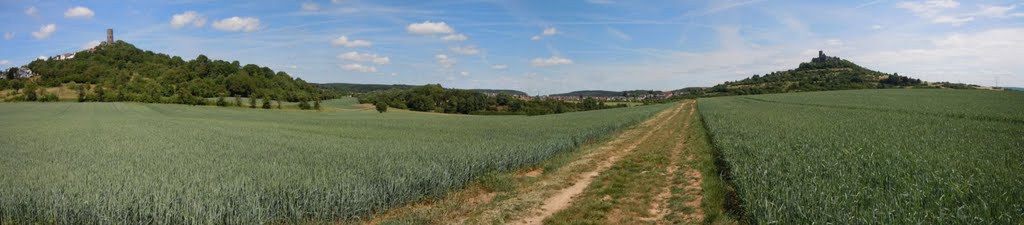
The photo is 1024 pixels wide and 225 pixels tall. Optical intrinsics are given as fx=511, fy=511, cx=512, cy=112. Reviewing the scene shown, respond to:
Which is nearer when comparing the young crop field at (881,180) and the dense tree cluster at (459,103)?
the young crop field at (881,180)

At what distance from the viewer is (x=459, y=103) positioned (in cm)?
11825

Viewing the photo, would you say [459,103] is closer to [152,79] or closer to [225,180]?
[152,79]

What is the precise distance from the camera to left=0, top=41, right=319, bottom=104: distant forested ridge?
94938mm

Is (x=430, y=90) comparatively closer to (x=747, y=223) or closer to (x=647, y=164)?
(x=647, y=164)

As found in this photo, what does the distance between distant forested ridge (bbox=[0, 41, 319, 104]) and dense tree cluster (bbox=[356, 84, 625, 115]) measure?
65.0 ft

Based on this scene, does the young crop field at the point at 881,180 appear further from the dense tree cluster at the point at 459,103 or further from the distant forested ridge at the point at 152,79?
the distant forested ridge at the point at 152,79

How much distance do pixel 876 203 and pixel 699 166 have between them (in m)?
9.08

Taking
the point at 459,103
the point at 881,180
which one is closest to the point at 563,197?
the point at 881,180

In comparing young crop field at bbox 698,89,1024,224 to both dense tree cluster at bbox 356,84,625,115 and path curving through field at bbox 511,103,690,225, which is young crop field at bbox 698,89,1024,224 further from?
dense tree cluster at bbox 356,84,625,115

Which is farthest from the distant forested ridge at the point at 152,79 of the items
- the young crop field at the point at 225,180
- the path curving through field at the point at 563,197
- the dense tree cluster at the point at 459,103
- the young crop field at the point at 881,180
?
the young crop field at the point at 881,180

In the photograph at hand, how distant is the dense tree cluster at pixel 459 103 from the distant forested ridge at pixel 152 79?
19.8 metres

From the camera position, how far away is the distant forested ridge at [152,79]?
311ft

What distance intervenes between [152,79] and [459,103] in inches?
2530

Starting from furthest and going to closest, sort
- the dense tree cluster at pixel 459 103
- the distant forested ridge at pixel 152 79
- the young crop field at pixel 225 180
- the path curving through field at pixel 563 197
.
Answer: the dense tree cluster at pixel 459 103 → the distant forested ridge at pixel 152 79 → the path curving through field at pixel 563 197 → the young crop field at pixel 225 180
